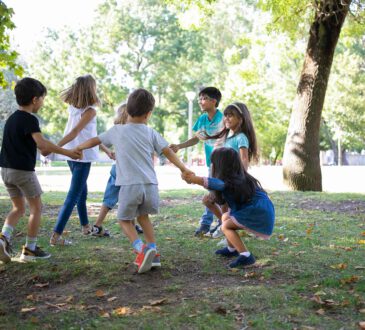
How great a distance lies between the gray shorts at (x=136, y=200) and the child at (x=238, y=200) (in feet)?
1.25

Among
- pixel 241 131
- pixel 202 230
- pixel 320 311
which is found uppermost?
pixel 241 131

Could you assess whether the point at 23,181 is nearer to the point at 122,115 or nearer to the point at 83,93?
the point at 83,93

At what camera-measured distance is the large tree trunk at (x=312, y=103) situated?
41.7ft

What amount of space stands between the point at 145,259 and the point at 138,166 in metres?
0.81

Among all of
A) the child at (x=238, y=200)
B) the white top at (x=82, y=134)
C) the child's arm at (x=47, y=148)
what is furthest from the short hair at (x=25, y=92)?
the child at (x=238, y=200)

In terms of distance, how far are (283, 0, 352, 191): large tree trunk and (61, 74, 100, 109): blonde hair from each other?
8171 millimetres

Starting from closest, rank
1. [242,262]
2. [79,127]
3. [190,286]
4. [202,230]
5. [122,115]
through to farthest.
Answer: [190,286], [242,262], [79,127], [122,115], [202,230]

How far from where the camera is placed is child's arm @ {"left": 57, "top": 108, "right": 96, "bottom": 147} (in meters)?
5.43

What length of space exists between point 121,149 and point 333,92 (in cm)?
4100

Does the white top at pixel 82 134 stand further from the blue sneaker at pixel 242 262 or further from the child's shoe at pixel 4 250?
the blue sneaker at pixel 242 262

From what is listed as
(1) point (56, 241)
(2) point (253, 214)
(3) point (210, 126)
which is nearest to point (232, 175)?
(2) point (253, 214)

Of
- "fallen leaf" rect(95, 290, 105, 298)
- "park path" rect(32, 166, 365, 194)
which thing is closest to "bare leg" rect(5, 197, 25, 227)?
"fallen leaf" rect(95, 290, 105, 298)

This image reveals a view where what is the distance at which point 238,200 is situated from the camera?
15.4ft

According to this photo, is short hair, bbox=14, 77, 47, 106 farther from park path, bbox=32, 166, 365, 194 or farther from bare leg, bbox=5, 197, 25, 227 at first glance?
park path, bbox=32, 166, 365, 194
